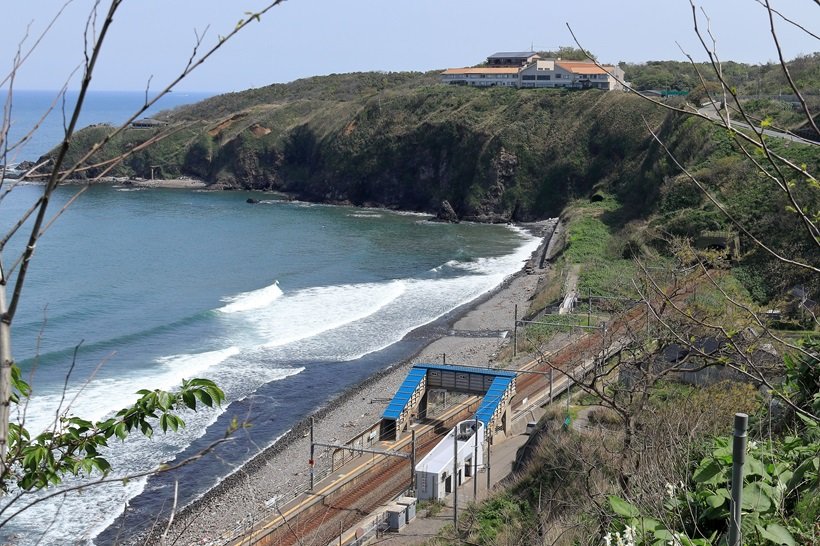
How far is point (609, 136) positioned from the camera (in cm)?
8356

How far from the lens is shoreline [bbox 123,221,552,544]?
22656mm

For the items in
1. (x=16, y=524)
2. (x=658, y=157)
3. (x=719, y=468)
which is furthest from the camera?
(x=658, y=157)

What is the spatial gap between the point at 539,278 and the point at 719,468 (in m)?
47.2

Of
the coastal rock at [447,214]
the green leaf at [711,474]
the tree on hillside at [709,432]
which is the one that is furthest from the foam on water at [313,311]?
the green leaf at [711,474]

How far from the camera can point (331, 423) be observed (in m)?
30.3

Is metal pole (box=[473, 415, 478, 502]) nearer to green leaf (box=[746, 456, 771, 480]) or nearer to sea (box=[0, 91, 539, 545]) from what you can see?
sea (box=[0, 91, 539, 545])

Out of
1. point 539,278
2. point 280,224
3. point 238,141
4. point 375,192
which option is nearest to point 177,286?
point 539,278

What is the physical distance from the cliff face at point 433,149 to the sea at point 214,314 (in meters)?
8.61

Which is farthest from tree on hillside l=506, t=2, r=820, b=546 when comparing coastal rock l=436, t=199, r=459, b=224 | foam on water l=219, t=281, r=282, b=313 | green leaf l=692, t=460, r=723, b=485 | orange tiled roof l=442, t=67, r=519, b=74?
orange tiled roof l=442, t=67, r=519, b=74

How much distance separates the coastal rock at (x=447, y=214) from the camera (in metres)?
82.8

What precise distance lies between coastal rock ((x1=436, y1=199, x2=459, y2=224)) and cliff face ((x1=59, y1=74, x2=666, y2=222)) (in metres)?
1.74

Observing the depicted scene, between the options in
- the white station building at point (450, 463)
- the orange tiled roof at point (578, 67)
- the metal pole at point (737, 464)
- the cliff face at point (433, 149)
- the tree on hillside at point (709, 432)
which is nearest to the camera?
the metal pole at point (737, 464)

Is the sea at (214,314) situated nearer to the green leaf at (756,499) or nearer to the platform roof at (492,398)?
the platform roof at (492,398)

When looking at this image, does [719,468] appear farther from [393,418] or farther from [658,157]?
[658,157]
